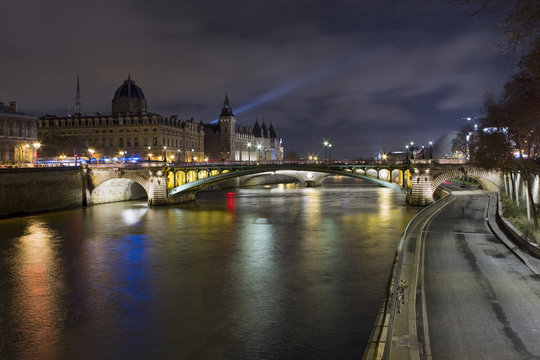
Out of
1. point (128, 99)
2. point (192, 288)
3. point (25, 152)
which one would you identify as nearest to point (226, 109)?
point (128, 99)

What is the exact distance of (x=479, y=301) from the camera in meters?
15.2

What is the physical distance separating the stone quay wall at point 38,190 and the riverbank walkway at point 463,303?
126ft

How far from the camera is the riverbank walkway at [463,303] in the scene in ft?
37.8

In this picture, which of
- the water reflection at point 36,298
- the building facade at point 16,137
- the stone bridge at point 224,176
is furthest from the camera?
the building facade at point 16,137

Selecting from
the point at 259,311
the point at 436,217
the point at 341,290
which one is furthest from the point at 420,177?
the point at 259,311

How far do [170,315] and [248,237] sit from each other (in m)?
18.0

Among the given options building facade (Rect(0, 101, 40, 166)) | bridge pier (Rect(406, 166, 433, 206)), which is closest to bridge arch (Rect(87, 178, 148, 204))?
building facade (Rect(0, 101, 40, 166))

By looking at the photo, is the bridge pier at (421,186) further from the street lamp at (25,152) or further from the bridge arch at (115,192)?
the street lamp at (25,152)

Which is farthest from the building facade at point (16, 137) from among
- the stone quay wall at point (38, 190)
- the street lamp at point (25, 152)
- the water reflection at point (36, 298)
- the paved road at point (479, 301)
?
the paved road at point (479, 301)

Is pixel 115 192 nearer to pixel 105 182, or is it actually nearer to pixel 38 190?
pixel 105 182

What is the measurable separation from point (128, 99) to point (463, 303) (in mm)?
118736

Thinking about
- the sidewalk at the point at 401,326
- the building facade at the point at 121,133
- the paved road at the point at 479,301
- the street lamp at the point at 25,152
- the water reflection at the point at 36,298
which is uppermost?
the building facade at the point at 121,133

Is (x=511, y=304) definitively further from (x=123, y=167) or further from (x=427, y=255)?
(x=123, y=167)

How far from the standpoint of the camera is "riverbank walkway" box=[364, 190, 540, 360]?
1153 cm
